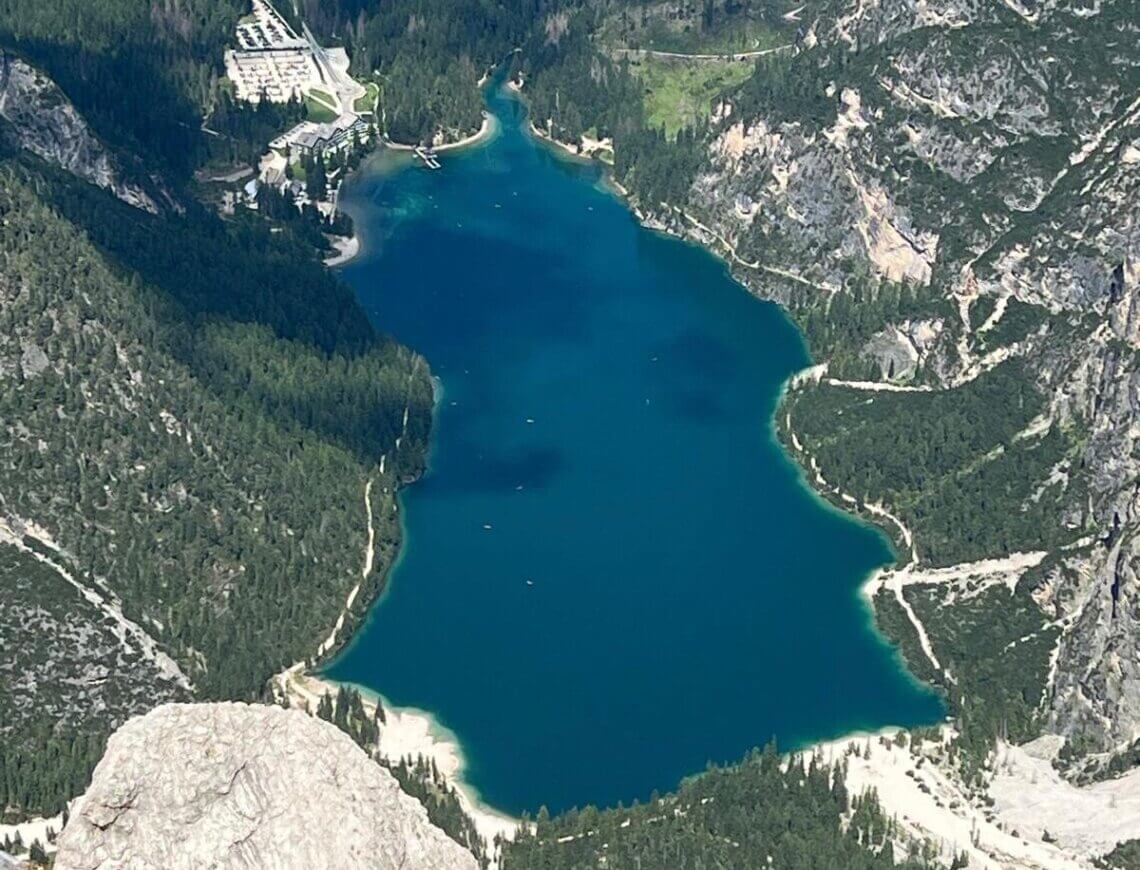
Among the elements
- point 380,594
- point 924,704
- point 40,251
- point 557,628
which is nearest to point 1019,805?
point 924,704

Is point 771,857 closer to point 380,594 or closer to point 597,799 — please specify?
point 597,799

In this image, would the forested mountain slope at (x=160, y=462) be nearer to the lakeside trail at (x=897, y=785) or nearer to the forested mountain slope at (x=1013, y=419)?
the lakeside trail at (x=897, y=785)

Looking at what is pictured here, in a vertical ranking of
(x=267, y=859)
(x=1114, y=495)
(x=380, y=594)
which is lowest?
(x=380, y=594)

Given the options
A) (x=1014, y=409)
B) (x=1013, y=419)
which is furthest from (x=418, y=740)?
(x=1014, y=409)

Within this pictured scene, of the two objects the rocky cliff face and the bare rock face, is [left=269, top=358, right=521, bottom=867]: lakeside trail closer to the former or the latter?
the rocky cliff face

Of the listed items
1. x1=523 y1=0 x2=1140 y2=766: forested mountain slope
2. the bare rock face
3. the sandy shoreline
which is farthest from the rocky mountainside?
the bare rock face

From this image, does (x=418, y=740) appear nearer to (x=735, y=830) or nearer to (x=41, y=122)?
(x=735, y=830)

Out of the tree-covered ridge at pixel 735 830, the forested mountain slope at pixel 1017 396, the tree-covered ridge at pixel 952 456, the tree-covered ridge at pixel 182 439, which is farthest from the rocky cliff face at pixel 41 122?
the tree-covered ridge at pixel 735 830
